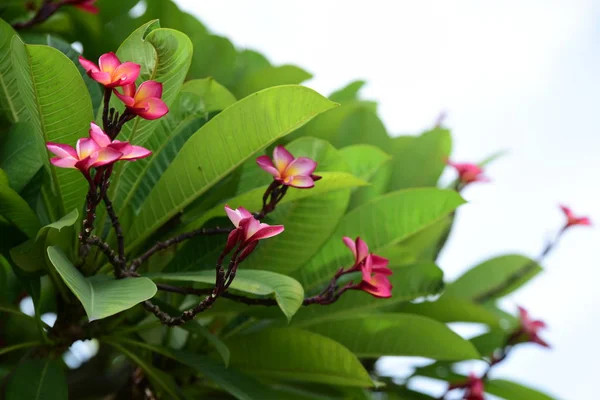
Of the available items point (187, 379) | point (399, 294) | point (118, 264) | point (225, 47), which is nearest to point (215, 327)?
point (187, 379)

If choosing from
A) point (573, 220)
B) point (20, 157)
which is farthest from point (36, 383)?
point (573, 220)

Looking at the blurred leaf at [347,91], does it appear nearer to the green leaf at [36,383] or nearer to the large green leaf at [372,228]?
the large green leaf at [372,228]

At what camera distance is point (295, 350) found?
1.21 metres

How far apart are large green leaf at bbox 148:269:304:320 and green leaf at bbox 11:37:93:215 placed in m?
0.22

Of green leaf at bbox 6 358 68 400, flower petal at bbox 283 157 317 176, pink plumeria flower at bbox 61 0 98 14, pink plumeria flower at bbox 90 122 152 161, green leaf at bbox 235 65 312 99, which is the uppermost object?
pink plumeria flower at bbox 90 122 152 161

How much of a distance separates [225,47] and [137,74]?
Result: 737 millimetres

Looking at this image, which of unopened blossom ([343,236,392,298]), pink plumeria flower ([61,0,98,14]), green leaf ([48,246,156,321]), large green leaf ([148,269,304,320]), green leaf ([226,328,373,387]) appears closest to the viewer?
green leaf ([48,246,156,321])

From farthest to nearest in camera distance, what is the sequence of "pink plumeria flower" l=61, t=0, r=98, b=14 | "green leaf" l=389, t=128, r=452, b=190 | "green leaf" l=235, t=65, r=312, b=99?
1. "green leaf" l=389, t=128, r=452, b=190
2. "green leaf" l=235, t=65, r=312, b=99
3. "pink plumeria flower" l=61, t=0, r=98, b=14

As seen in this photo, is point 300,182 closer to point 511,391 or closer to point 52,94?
point 52,94

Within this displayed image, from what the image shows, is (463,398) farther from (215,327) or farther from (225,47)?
(225,47)

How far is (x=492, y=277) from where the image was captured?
1684 mm

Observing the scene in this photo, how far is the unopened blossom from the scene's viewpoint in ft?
3.29

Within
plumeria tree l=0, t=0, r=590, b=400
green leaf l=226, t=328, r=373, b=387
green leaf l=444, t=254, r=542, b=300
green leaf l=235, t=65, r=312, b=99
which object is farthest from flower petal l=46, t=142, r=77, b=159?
green leaf l=444, t=254, r=542, b=300

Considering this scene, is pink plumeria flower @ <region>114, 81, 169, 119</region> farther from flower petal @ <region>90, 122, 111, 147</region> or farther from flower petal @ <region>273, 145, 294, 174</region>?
flower petal @ <region>273, 145, 294, 174</region>
